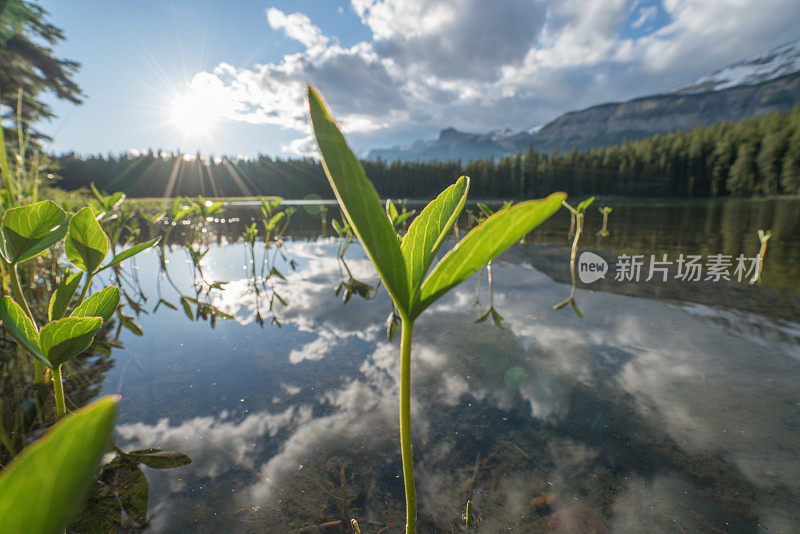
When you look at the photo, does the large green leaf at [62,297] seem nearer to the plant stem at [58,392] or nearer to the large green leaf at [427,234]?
the plant stem at [58,392]

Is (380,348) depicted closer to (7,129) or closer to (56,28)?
(7,129)

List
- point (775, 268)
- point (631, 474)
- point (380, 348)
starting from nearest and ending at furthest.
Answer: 1. point (631, 474)
2. point (380, 348)
3. point (775, 268)

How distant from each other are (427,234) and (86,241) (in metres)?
1.23

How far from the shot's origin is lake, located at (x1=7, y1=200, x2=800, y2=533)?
1.02 m

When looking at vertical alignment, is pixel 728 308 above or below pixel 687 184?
below

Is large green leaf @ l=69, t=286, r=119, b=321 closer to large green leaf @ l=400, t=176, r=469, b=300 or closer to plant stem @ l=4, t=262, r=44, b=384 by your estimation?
plant stem @ l=4, t=262, r=44, b=384

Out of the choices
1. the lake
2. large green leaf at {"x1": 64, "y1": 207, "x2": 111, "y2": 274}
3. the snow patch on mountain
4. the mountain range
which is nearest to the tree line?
the lake

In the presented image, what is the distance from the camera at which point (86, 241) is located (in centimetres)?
116

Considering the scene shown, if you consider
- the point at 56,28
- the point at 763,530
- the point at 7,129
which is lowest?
the point at 763,530

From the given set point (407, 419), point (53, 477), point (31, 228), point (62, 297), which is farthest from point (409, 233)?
point (62, 297)

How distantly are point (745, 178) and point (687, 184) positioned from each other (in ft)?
22.2

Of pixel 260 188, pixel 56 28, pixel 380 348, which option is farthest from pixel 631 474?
pixel 260 188

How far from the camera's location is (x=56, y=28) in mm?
13266

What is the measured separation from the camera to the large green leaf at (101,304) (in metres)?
0.90
